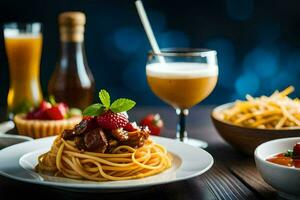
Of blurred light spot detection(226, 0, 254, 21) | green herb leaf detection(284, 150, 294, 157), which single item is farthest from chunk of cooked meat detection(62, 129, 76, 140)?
blurred light spot detection(226, 0, 254, 21)

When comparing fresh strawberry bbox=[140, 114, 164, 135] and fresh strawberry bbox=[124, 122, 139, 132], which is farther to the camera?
fresh strawberry bbox=[140, 114, 164, 135]

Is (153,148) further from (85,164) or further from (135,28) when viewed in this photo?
(135,28)

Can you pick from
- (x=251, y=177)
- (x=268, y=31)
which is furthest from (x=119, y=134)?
(x=268, y=31)

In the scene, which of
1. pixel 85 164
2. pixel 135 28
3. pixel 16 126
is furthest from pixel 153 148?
pixel 135 28

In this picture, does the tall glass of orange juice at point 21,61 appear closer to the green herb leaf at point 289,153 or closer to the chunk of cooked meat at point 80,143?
the chunk of cooked meat at point 80,143

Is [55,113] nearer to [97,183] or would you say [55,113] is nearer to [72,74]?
[72,74]

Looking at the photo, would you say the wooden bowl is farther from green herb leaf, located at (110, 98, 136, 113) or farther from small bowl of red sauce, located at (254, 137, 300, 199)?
green herb leaf, located at (110, 98, 136, 113)
